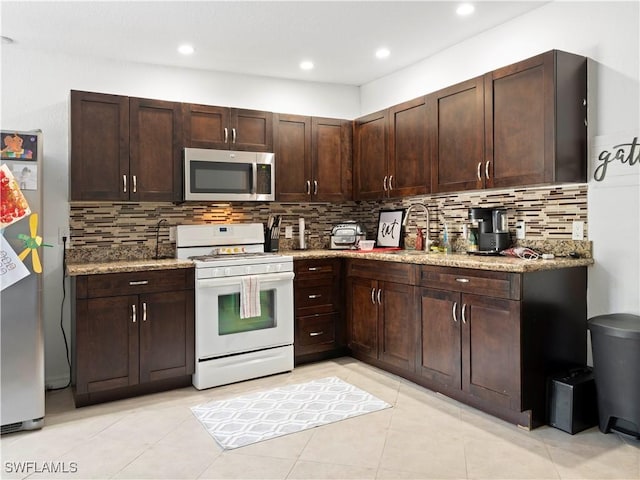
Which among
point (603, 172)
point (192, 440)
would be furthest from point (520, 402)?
point (192, 440)

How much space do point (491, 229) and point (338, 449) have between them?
1.91m

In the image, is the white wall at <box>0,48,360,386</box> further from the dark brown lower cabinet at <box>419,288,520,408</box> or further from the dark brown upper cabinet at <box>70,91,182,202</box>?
the dark brown lower cabinet at <box>419,288,520,408</box>

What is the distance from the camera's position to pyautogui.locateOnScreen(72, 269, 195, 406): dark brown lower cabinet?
10.6 ft

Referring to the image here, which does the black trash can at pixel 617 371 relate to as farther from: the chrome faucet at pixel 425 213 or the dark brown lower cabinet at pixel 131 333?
the dark brown lower cabinet at pixel 131 333

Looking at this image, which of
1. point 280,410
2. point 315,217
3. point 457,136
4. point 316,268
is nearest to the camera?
point 280,410

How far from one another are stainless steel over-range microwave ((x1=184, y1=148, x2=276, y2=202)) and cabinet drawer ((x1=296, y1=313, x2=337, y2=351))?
1108 mm

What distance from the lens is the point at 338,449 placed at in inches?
101

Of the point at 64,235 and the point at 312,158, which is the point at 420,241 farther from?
the point at 64,235

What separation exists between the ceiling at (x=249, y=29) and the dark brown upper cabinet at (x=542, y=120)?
20.6 inches

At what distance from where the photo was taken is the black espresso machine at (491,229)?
11.2 ft

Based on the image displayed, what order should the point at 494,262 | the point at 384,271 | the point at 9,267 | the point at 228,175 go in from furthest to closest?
the point at 228,175, the point at 384,271, the point at 494,262, the point at 9,267

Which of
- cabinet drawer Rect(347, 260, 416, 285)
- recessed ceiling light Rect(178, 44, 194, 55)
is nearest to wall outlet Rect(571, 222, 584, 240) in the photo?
cabinet drawer Rect(347, 260, 416, 285)

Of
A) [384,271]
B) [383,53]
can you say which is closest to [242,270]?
[384,271]

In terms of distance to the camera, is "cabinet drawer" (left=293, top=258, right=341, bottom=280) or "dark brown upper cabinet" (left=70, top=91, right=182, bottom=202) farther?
"cabinet drawer" (left=293, top=258, right=341, bottom=280)
